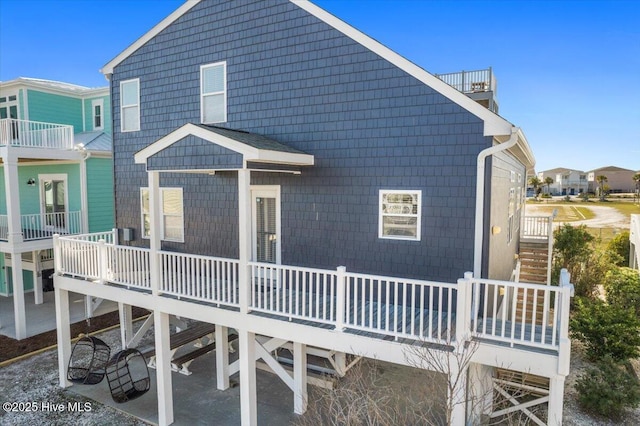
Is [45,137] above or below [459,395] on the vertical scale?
above

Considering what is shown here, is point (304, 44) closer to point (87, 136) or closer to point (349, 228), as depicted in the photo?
point (349, 228)

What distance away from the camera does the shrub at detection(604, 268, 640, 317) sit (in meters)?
14.1

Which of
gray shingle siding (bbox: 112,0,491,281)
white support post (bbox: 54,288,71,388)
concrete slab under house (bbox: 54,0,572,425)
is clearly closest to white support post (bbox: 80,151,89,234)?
concrete slab under house (bbox: 54,0,572,425)

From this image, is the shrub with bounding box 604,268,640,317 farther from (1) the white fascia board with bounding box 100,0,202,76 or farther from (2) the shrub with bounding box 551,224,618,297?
(1) the white fascia board with bounding box 100,0,202,76

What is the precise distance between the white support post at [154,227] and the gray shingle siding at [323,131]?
1.26 m

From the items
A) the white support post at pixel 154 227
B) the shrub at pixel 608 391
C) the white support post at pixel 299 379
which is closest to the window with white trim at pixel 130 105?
the white support post at pixel 154 227

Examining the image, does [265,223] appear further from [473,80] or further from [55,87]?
[55,87]

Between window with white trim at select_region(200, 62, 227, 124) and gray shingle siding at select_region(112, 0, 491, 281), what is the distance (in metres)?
0.17

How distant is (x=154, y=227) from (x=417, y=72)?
5905mm

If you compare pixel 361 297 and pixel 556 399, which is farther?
pixel 361 297

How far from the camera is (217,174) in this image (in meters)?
10.3

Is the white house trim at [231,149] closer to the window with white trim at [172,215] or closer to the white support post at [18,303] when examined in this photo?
the window with white trim at [172,215]

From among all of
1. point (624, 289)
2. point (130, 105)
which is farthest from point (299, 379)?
point (624, 289)

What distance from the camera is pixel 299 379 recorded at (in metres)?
9.11
